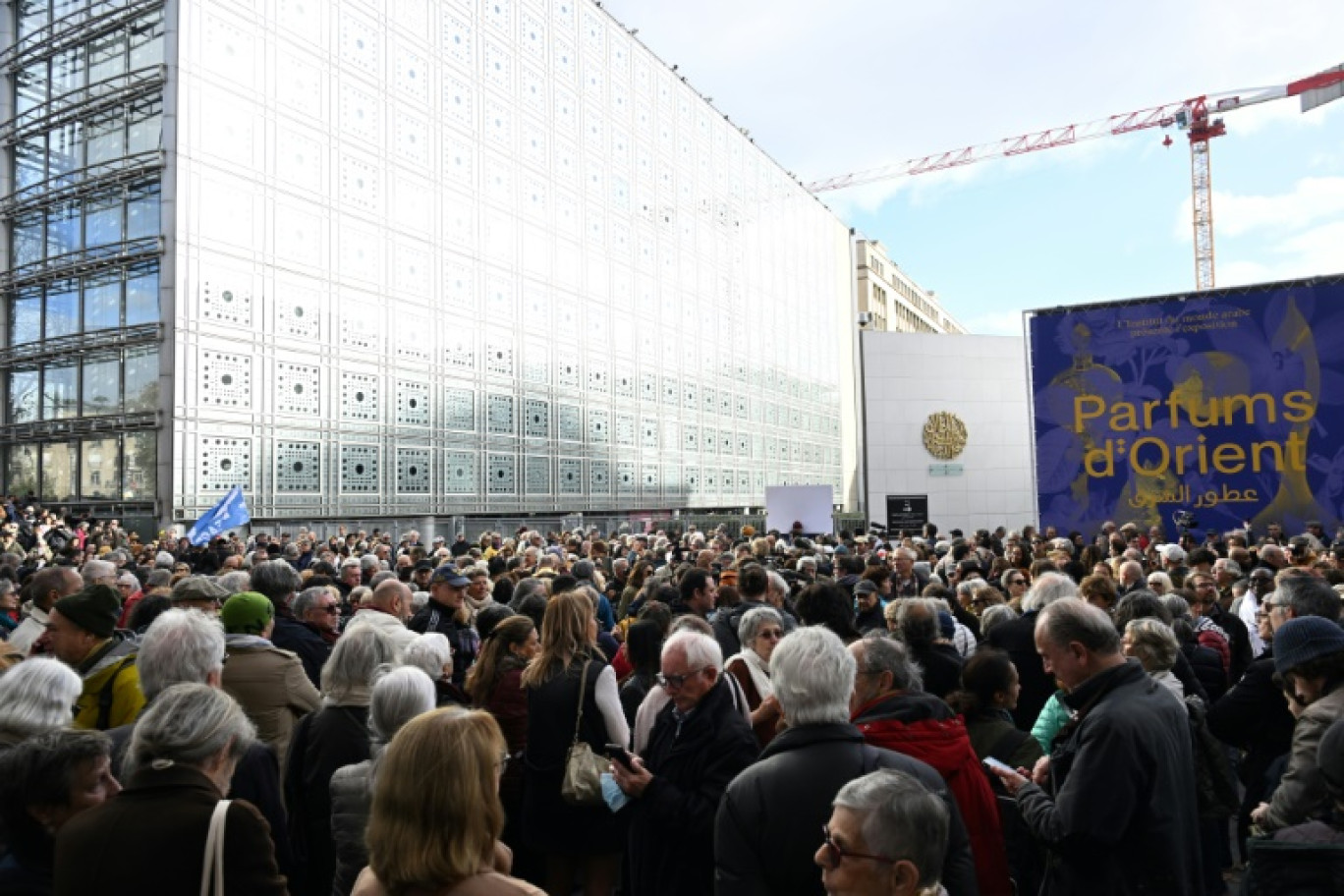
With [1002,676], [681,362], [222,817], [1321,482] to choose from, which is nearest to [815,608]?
[1002,676]

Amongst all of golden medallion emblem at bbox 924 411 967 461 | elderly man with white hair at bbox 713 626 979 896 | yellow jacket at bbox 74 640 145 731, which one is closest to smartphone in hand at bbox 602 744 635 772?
elderly man with white hair at bbox 713 626 979 896

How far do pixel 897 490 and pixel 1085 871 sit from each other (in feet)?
100

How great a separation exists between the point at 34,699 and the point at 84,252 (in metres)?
26.4

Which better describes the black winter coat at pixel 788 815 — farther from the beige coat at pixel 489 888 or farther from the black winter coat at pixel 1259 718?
the black winter coat at pixel 1259 718

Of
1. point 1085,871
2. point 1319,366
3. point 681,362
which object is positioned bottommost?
point 1085,871

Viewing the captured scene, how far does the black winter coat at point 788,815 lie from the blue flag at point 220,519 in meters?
15.1

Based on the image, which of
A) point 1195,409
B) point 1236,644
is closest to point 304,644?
point 1236,644

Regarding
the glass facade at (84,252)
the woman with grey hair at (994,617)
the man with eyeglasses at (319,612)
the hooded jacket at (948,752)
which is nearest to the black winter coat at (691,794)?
the hooded jacket at (948,752)

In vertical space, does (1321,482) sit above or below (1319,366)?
below

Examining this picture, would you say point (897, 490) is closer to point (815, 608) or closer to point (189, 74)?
point (189, 74)

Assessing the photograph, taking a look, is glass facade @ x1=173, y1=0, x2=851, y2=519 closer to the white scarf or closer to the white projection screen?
the white projection screen

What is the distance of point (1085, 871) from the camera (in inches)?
124

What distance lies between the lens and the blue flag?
1555 centimetres

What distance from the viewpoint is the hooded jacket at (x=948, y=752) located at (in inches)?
127
